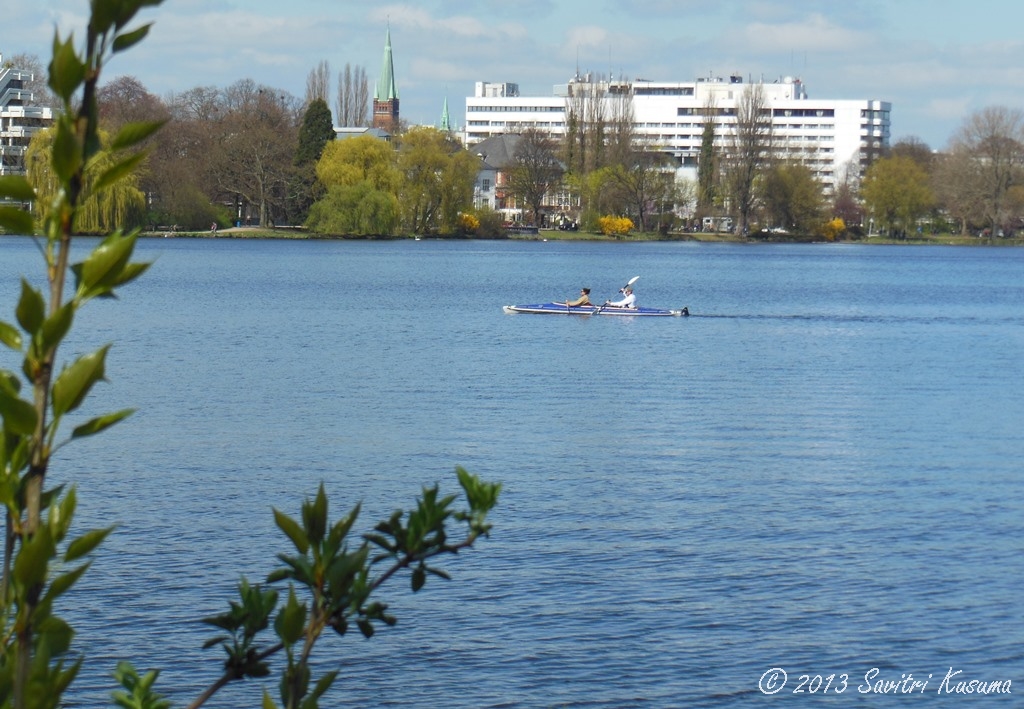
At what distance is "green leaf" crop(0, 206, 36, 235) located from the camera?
2571mm

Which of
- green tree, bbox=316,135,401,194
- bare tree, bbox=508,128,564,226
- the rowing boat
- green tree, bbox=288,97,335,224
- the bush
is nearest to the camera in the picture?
the rowing boat

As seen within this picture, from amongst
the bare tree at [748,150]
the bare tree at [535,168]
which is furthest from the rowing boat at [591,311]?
the bare tree at [535,168]

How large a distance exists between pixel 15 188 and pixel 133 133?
250 mm

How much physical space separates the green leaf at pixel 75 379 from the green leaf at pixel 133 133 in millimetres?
378

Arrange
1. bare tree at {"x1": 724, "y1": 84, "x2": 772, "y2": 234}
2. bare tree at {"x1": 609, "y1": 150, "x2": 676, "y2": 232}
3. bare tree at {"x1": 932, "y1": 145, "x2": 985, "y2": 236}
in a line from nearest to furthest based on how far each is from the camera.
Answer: bare tree at {"x1": 609, "y1": 150, "x2": 676, "y2": 232}, bare tree at {"x1": 724, "y1": 84, "x2": 772, "y2": 234}, bare tree at {"x1": 932, "y1": 145, "x2": 985, "y2": 236}

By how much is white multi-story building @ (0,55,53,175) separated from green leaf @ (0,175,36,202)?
112 meters

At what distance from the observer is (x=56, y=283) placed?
2500 mm

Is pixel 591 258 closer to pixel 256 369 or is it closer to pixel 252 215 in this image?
pixel 252 215

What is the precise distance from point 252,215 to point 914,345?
85365 millimetres

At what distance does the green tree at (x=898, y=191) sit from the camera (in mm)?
131500

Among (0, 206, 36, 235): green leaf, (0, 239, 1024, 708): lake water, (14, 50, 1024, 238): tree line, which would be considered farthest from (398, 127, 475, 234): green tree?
(0, 206, 36, 235): green leaf

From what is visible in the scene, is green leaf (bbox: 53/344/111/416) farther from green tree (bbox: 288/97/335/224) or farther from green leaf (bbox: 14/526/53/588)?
green tree (bbox: 288/97/335/224)

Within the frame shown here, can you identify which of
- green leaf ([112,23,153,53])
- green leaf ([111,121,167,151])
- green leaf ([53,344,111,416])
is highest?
green leaf ([112,23,153,53])

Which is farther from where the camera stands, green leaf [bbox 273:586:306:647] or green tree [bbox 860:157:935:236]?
green tree [bbox 860:157:935:236]
